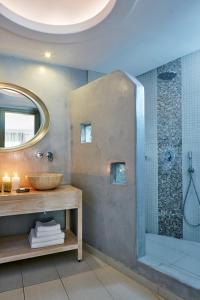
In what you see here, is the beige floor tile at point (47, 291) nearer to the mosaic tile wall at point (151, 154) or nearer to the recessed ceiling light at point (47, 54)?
the mosaic tile wall at point (151, 154)

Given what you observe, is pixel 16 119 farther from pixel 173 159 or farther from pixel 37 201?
pixel 173 159

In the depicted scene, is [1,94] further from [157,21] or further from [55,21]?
[157,21]

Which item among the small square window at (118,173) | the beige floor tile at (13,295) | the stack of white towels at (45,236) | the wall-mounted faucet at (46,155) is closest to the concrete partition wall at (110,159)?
the small square window at (118,173)

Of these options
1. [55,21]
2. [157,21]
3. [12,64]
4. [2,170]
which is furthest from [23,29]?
[2,170]

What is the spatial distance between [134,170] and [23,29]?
170cm

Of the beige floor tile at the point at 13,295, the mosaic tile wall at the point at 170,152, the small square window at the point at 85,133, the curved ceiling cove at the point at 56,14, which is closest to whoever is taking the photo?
the beige floor tile at the point at 13,295

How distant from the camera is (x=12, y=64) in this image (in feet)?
8.84

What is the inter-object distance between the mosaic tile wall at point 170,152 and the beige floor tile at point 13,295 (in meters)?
1.98

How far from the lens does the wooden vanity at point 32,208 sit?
211 centimetres

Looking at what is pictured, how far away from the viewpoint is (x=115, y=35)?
225 centimetres

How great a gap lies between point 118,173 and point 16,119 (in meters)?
1.43

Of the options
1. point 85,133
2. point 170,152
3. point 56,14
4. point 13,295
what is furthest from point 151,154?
point 13,295

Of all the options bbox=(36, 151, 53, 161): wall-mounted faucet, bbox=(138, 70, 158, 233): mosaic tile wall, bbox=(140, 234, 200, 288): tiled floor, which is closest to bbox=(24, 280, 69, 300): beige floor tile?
bbox=(140, 234, 200, 288): tiled floor

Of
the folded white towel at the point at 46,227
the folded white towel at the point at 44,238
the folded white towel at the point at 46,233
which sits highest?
the folded white towel at the point at 46,227
